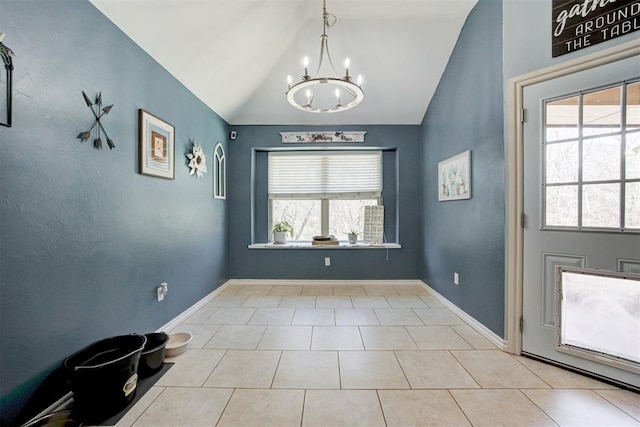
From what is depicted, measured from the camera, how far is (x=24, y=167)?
4.50 feet

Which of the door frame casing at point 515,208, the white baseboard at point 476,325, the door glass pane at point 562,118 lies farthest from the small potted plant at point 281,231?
the door glass pane at point 562,118

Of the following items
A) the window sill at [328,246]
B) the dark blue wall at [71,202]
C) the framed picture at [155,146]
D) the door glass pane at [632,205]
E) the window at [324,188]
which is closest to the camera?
the dark blue wall at [71,202]

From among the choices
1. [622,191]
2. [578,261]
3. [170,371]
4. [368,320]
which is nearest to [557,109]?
[622,191]

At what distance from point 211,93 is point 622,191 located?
12.3 feet

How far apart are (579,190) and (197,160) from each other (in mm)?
3448

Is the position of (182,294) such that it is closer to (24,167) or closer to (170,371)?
(170,371)

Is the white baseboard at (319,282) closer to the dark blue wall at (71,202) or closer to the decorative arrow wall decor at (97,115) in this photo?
the dark blue wall at (71,202)

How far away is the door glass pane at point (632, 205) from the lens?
5.45ft

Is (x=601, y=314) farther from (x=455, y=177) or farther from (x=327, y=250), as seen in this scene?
(x=327, y=250)

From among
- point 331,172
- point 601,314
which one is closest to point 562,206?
point 601,314

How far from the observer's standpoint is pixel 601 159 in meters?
1.80

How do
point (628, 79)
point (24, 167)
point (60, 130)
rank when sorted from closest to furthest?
point (24, 167) < point (60, 130) < point (628, 79)

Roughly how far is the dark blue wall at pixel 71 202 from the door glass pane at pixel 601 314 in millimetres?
3211

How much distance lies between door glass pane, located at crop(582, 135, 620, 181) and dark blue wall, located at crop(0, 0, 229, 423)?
10.7 ft
